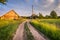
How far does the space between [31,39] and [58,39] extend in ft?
4.14

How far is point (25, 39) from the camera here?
298 inches

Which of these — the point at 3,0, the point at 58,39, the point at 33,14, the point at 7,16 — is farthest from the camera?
the point at 33,14

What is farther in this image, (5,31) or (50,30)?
(50,30)

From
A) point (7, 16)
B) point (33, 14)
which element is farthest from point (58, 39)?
point (33, 14)

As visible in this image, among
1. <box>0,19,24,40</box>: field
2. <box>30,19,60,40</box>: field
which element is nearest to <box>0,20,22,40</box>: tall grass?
<box>0,19,24,40</box>: field

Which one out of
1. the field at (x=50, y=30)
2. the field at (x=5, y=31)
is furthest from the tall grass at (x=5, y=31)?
the field at (x=50, y=30)

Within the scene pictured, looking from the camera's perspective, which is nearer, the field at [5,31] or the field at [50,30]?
the field at [5,31]

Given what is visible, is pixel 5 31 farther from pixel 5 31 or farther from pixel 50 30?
pixel 50 30

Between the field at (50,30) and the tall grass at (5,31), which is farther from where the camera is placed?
the field at (50,30)

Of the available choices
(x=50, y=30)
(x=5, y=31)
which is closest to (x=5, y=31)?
(x=5, y=31)

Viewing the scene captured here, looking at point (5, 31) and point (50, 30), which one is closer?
point (5, 31)

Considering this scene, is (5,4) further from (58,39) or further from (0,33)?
(58,39)

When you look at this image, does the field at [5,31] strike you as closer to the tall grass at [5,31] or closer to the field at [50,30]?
the tall grass at [5,31]

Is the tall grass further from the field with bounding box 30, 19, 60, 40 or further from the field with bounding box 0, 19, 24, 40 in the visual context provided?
the field with bounding box 30, 19, 60, 40
